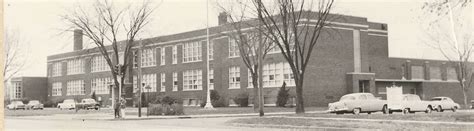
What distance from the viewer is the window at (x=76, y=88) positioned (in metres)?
87.0

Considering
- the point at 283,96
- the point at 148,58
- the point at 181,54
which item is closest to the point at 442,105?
the point at 283,96

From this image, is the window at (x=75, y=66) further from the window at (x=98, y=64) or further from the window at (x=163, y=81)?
the window at (x=163, y=81)

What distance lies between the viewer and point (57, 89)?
93188mm

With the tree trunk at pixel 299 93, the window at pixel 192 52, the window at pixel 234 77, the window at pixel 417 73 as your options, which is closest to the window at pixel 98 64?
the window at pixel 192 52

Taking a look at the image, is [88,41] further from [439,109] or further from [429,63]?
[429,63]

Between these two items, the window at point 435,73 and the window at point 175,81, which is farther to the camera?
the window at point 175,81

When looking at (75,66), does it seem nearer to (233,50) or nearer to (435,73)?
(233,50)

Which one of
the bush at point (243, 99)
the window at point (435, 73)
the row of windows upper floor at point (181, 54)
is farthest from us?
the window at point (435, 73)

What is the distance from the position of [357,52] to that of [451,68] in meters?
18.3

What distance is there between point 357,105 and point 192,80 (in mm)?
35571

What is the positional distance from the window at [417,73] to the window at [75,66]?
45696 mm

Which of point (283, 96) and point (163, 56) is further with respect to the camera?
point (163, 56)

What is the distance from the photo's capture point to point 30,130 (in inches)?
846

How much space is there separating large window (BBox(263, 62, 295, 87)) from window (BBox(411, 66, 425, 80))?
19.4 m
